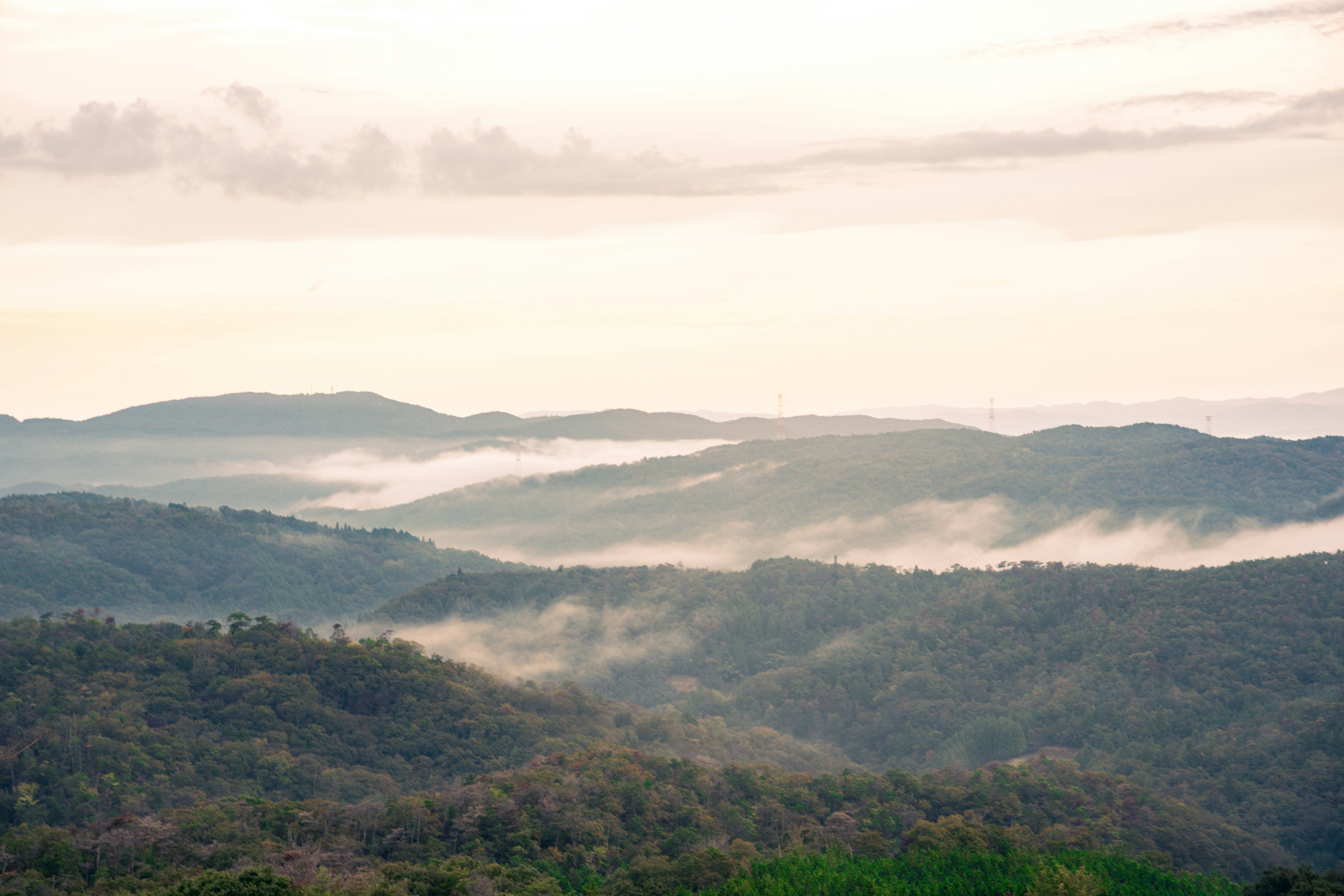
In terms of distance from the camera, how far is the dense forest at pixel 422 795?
6362cm

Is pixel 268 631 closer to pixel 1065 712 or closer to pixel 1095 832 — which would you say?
pixel 1095 832

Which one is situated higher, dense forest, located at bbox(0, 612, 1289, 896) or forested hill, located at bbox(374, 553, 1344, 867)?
dense forest, located at bbox(0, 612, 1289, 896)

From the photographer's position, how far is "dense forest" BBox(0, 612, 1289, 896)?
6362cm

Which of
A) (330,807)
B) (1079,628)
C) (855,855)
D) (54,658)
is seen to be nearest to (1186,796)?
(855,855)

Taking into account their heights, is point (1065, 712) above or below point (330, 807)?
below

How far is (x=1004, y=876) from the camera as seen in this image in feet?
227

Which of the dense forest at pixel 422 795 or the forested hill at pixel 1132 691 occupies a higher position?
the dense forest at pixel 422 795

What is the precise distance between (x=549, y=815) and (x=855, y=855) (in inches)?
869

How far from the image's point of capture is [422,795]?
79.5 m

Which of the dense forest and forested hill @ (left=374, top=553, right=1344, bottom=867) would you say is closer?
the dense forest

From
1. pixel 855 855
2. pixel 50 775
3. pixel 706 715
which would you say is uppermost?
pixel 50 775

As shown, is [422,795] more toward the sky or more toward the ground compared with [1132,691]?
more toward the sky

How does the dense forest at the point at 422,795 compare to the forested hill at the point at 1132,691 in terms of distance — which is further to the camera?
the forested hill at the point at 1132,691

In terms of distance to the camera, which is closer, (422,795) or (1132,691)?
(422,795)
